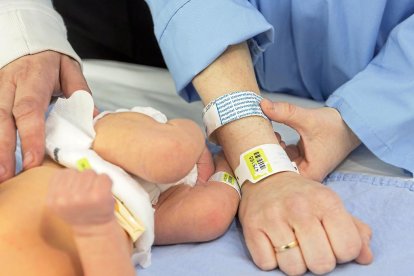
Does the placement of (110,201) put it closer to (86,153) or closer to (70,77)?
(86,153)

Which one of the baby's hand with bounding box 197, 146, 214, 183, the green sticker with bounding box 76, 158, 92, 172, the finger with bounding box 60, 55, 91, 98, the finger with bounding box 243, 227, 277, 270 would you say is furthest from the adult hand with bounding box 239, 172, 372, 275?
the finger with bounding box 60, 55, 91, 98

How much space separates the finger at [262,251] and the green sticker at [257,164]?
0.09 meters

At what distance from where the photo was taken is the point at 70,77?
955 mm

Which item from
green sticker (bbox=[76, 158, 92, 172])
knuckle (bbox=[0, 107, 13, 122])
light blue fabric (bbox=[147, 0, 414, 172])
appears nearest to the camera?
green sticker (bbox=[76, 158, 92, 172])

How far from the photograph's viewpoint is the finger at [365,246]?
28.6 inches

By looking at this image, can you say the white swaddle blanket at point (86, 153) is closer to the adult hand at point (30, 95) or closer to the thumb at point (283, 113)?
the adult hand at point (30, 95)

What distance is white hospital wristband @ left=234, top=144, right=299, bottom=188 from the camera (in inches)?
32.5

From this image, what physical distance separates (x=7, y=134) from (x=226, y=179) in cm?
30

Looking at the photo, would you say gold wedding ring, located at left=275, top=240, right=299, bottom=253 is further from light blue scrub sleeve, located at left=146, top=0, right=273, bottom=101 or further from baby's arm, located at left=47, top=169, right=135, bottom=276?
light blue scrub sleeve, located at left=146, top=0, right=273, bottom=101

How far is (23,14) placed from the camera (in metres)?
1.01

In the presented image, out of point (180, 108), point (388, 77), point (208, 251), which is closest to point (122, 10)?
point (180, 108)

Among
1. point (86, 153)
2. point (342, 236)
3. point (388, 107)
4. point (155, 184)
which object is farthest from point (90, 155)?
point (388, 107)

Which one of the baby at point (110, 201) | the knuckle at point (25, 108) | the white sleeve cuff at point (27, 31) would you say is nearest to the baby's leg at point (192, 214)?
the baby at point (110, 201)

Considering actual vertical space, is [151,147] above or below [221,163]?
above
